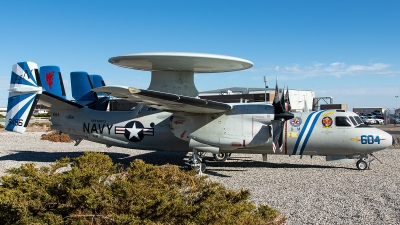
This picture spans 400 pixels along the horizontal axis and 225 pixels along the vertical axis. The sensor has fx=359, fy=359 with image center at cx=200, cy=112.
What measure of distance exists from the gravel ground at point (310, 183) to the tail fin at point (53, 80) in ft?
11.5

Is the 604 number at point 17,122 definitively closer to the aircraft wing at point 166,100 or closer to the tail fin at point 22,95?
the tail fin at point 22,95

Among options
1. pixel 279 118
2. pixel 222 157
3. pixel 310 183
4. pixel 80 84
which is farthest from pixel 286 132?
pixel 80 84

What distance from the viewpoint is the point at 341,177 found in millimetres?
12977

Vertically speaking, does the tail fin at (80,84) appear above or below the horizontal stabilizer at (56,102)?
above

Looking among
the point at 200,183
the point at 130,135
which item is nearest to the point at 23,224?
the point at 200,183

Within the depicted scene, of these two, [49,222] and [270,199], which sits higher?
[49,222]

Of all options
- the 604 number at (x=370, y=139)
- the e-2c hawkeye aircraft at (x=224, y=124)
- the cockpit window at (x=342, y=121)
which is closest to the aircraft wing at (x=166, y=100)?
the e-2c hawkeye aircraft at (x=224, y=124)

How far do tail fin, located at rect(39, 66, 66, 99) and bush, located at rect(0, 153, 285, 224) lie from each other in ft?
44.7

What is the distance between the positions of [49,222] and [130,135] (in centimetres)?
1086

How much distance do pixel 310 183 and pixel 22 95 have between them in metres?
11.0

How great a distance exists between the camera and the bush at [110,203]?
4.79 meters

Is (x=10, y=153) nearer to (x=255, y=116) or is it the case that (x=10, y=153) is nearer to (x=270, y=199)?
(x=255, y=116)

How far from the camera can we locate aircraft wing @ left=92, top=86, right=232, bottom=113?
33.6 feet

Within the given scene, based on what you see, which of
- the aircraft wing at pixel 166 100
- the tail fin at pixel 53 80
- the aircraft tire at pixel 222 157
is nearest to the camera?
the aircraft wing at pixel 166 100
